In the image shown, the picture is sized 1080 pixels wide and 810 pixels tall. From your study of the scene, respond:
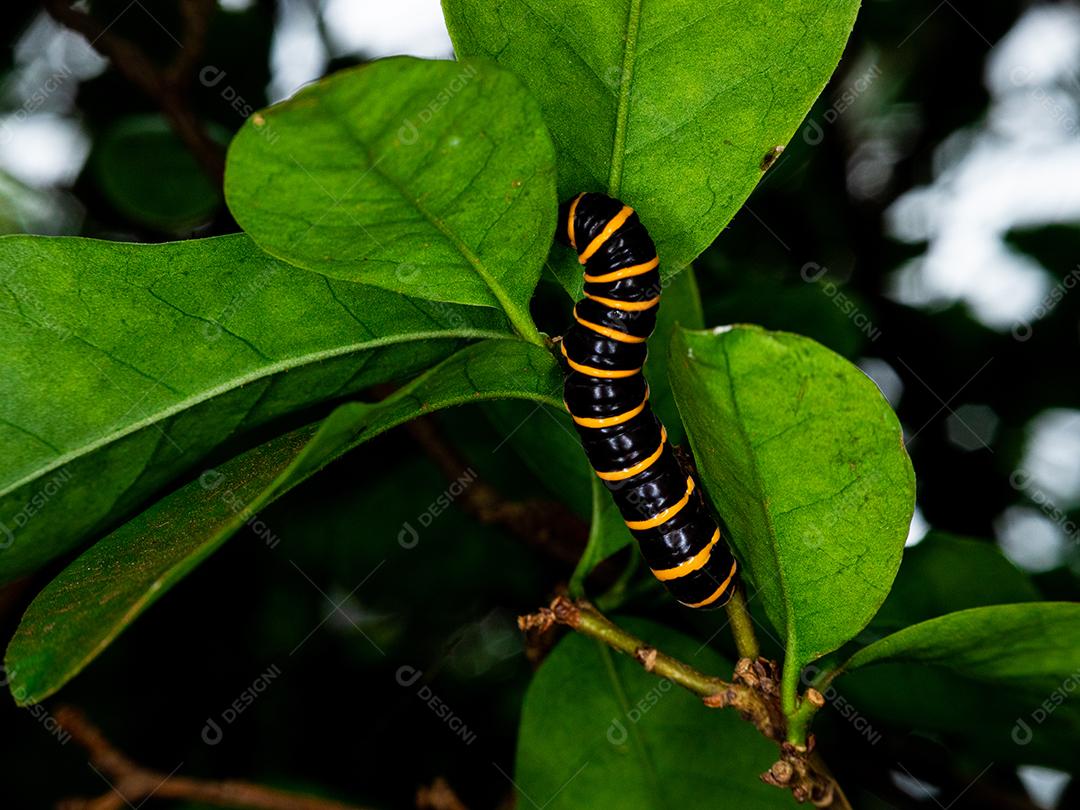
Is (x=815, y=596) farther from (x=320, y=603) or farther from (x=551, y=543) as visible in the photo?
(x=320, y=603)

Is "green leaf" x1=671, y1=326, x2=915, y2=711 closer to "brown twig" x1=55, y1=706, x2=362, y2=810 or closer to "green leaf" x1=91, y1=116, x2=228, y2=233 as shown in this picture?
"brown twig" x1=55, y1=706, x2=362, y2=810

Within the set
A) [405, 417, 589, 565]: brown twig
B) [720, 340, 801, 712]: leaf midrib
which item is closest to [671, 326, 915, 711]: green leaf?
[720, 340, 801, 712]: leaf midrib

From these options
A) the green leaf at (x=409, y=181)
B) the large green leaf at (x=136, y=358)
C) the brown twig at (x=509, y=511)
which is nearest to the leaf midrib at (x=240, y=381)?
the large green leaf at (x=136, y=358)

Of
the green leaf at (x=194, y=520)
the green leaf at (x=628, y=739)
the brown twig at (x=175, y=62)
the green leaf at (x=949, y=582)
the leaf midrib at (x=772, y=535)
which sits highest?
the brown twig at (x=175, y=62)

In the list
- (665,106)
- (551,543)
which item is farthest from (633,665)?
(665,106)

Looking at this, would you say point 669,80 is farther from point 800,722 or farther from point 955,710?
point 955,710

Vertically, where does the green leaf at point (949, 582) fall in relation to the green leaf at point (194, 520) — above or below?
below

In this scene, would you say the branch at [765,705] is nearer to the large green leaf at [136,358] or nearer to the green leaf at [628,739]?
the green leaf at [628,739]

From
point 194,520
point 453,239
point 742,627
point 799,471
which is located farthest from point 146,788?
point 799,471
